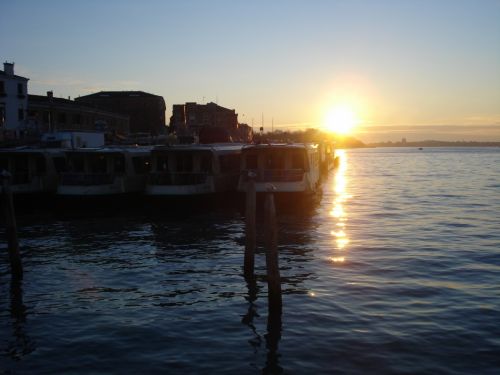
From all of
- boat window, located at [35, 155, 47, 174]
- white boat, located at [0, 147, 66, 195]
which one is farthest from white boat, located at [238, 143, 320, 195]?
boat window, located at [35, 155, 47, 174]

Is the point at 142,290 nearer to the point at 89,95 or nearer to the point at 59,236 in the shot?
the point at 59,236

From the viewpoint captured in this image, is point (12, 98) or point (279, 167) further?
point (12, 98)

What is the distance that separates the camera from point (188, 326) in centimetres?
1202

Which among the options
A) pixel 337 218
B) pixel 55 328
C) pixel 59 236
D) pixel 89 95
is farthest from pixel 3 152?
pixel 89 95

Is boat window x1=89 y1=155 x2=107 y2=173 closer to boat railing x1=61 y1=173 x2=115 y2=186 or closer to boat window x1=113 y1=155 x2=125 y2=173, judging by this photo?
boat window x1=113 y1=155 x2=125 y2=173

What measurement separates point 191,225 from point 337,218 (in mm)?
8150

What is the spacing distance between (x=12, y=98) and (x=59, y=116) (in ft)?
33.3

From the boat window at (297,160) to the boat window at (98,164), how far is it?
11097mm

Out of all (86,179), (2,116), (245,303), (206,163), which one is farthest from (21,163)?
(2,116)

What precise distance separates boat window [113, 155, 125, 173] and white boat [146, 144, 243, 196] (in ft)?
6.88

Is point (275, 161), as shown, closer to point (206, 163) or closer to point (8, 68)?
point (206, 163)

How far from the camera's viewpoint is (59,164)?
33.2 metres

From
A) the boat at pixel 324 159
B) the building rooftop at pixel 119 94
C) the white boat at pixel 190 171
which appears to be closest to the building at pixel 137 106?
the building rooftop at pixel 119 94

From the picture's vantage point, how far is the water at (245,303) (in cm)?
1029
